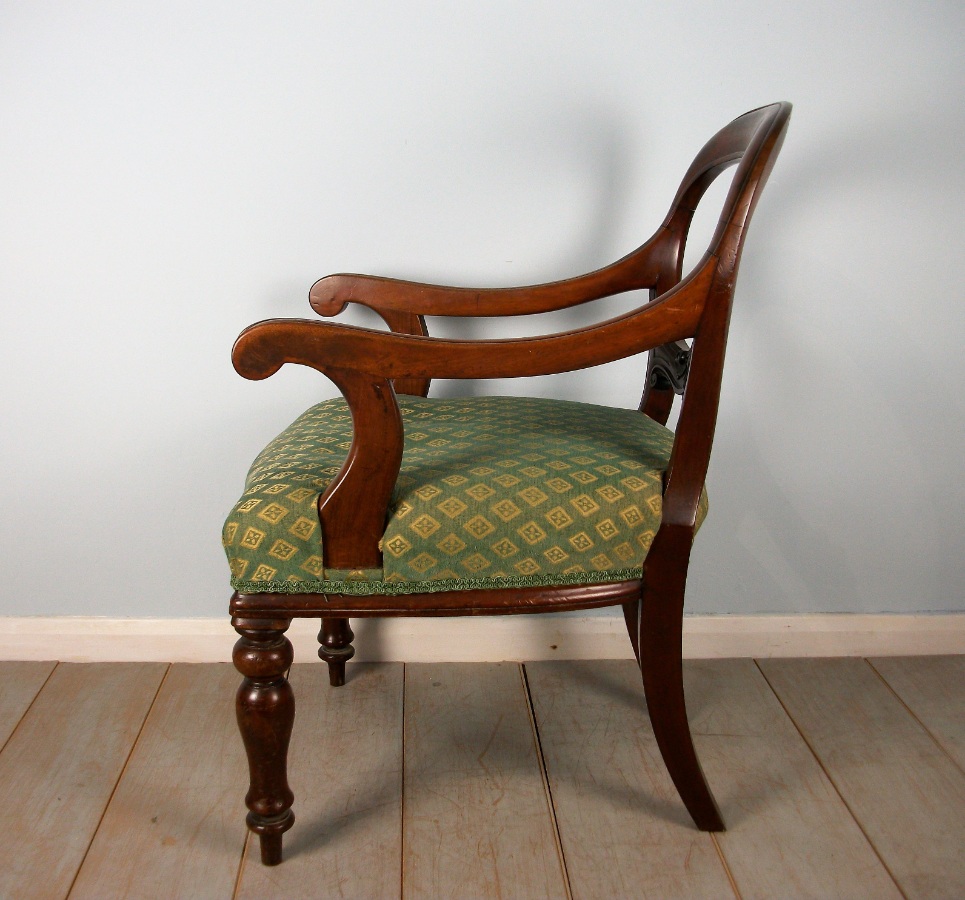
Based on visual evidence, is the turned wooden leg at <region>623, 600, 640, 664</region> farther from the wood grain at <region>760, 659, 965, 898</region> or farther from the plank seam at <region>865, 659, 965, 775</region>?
the plank seam at <region>865, 659, 965, 775</region>

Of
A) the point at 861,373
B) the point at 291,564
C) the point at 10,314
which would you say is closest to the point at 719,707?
the point at 861,373

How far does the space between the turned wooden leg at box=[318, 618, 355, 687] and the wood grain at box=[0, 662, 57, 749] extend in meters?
0.51

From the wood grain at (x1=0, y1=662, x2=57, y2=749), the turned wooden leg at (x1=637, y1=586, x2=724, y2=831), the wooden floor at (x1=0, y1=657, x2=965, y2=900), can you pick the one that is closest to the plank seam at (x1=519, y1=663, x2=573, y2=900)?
the wooden floor at (x1=0, y1=657, x2=965, y2=900)

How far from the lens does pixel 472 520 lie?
1120 mm

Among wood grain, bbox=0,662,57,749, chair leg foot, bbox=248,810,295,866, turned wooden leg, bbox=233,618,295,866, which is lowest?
wood grain, bbox=0,662,57,749

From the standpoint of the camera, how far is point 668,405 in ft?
5.00

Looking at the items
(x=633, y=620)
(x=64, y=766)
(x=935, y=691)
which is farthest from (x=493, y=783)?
(x=935, y=691)

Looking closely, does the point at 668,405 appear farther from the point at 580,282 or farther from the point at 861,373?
the point at 861,373

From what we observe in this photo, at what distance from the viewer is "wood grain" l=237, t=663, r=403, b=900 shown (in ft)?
4.16

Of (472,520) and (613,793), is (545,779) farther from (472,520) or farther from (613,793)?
(472,520)

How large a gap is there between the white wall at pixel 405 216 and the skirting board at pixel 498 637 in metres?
0.05

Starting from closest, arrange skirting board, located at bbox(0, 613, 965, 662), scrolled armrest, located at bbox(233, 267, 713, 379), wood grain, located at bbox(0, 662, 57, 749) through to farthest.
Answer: scrolled armrest, located at bbox(233, 267, 713, 379) → wood grain, located at bbox(0, 662, 57, 749) → skirting board, located at bbox(0, 613, 965, 662)

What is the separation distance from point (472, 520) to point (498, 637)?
28.8 inches

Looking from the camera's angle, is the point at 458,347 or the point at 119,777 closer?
the point at 458,347
